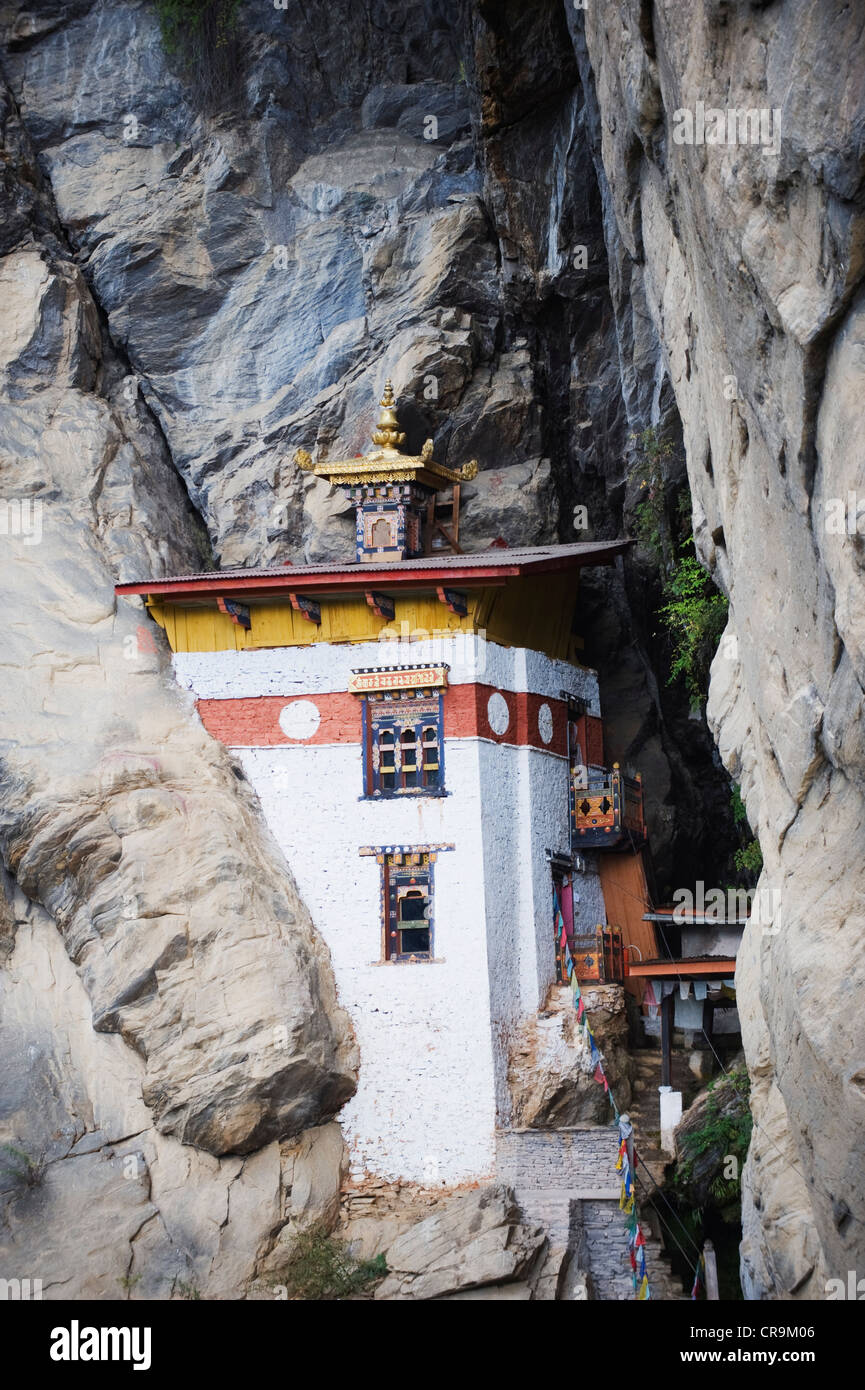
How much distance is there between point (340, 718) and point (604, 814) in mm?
4616

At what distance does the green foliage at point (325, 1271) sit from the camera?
840 inches

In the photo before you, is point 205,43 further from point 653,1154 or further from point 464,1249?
point 464,1249

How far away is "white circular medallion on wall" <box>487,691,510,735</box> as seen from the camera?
25.3m

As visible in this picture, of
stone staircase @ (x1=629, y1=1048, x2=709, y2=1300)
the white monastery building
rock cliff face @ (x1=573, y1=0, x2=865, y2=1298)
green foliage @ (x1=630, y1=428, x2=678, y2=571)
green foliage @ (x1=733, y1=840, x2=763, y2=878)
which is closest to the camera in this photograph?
rock cliff face @ (x1=573, y1=0, x2=865, y2=1298)

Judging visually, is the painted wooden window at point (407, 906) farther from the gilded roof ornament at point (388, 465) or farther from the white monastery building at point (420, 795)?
the gilded roof ornament at point (388, 465)

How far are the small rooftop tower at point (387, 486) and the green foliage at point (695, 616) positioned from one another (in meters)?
4.38

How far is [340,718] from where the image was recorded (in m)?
25.3

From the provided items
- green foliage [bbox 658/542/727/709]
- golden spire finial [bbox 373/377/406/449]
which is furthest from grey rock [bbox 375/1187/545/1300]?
golden spire finial [bbox 373/377/406/449]

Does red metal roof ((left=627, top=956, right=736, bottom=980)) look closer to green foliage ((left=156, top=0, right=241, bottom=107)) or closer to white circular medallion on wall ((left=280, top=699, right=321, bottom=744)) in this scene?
white circular medallion on wall ((left=280, top=699, right=321, bottom=744))

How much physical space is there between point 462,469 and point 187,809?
26.4 feet

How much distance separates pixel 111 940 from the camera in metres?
23.0

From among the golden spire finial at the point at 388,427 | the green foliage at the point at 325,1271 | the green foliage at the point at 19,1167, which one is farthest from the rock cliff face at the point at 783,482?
the green foliage at the point at 19,1167
